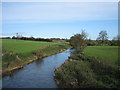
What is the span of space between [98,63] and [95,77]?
3.47 m

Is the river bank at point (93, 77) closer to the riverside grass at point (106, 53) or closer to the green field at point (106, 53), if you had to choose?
the riverside grass at point (106, 53)

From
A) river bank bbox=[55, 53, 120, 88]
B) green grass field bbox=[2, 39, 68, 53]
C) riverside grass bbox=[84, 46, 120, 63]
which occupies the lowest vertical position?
river bank bbox=[55, 53, 120, 88]

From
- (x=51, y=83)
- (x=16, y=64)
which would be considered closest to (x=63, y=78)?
(x=51, y=83)

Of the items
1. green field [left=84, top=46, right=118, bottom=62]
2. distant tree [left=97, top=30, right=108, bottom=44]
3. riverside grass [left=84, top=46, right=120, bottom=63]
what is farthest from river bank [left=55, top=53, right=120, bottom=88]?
distant tree [left=97, top=30, right=108, bottom=44]

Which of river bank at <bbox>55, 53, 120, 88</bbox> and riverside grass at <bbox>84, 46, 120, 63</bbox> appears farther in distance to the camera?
riverside grass at <bbox>84, 46, 120, 63</bbox>

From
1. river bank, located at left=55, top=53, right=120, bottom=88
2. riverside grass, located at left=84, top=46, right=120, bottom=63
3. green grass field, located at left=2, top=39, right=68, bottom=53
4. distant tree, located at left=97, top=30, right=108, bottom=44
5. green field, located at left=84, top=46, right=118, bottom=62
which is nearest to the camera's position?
river bank, located at left=55, top=53, right=120, bottom=88

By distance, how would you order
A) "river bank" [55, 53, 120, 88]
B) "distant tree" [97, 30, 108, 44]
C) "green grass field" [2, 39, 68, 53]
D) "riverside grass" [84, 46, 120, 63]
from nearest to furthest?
"river bank" [55, 53, 120, 88], "riverside grass" [84, 46, 120, 63], "green grass field" [2, 39, 68, 53], "distant tree" [97, 30, 108, 44]

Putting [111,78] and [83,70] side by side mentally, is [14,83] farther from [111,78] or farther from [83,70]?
[111,78]

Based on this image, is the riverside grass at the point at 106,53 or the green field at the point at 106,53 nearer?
the riverside grass at the point at 106,53

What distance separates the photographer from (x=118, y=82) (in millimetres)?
11383

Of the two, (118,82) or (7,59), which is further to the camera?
(7,59)

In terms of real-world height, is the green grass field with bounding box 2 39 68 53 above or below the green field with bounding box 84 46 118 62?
above

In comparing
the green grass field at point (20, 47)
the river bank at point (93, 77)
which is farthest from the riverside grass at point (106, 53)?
the green grass field at point (20, 47)

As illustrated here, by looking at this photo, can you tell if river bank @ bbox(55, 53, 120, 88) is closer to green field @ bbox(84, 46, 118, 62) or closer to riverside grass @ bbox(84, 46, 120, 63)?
riverside grass @ bbox(84, 46, 120, 63)
